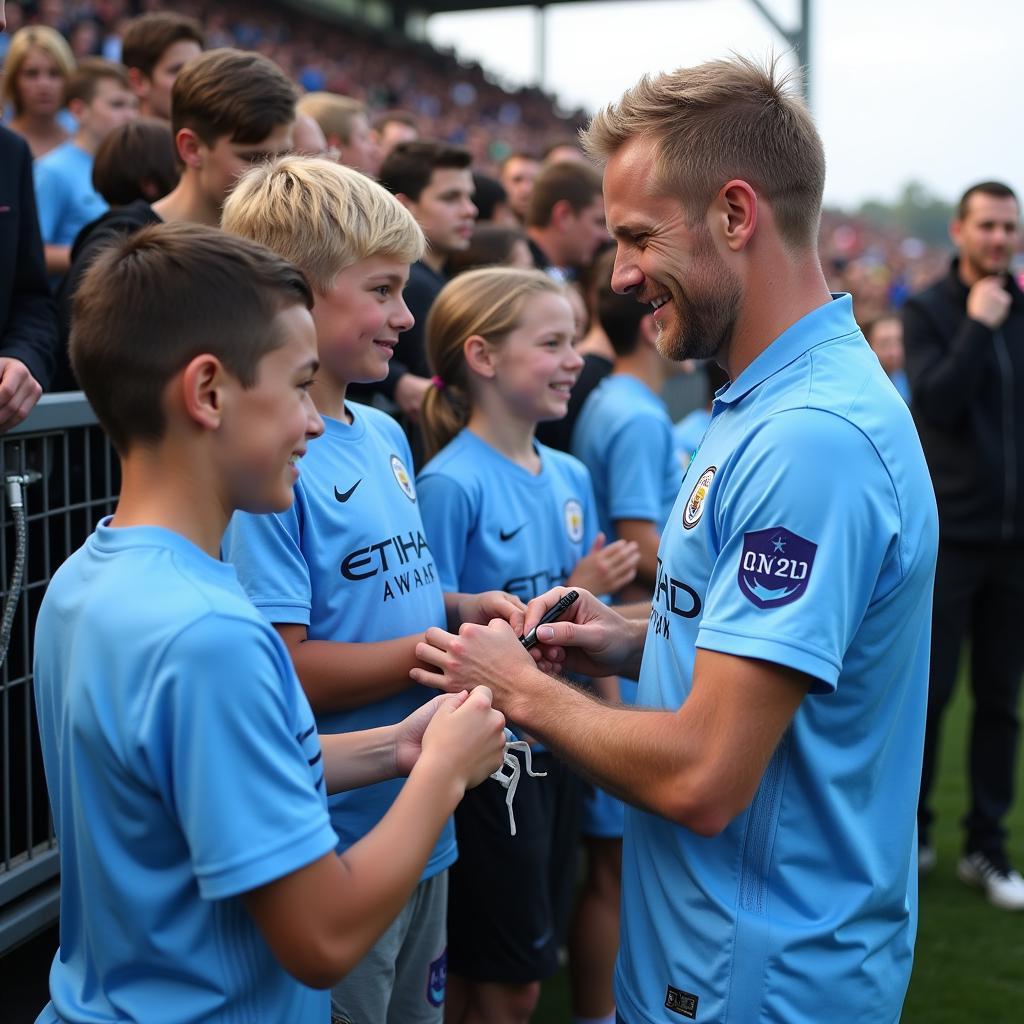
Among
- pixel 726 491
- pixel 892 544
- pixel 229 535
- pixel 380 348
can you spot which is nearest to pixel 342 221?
pixel 380 348

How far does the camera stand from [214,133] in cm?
364

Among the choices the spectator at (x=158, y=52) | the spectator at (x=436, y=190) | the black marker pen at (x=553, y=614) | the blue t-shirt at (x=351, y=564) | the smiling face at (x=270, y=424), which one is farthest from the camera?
the spectator at (x=158, y=52)

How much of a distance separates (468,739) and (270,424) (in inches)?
21.6

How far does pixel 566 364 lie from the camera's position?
3.46 metres

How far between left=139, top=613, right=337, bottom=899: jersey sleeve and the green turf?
2949 mm

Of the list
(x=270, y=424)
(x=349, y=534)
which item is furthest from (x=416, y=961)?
(x=270, y=424)

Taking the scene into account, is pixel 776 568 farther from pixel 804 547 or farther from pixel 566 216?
pixel 566 216

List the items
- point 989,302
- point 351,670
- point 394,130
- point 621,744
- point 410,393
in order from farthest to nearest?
point 394,130 < point 989,302 < point 410,393 < point 351,670 < point 621,744

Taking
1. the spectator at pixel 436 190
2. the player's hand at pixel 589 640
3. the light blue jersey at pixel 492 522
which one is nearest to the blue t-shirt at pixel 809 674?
the player's hand at pixel 589 640

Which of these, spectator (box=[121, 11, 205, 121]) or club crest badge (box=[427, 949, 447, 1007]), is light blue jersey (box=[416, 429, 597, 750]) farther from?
spectator (box=[121, 11, 205, 121])

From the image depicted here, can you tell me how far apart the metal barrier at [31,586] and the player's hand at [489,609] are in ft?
2.96

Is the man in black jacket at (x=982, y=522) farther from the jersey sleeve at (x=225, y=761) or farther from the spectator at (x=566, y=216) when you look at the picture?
the jersey sleeve at (x=225, y=761)

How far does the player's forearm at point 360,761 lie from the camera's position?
2014 mm

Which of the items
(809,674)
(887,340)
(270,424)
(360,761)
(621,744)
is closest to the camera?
(270,424)
